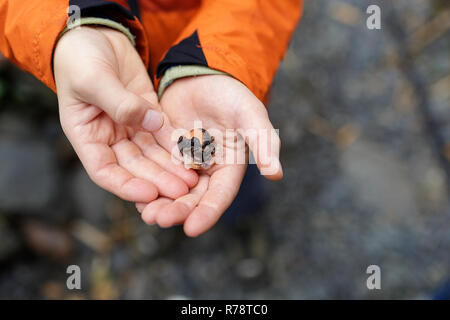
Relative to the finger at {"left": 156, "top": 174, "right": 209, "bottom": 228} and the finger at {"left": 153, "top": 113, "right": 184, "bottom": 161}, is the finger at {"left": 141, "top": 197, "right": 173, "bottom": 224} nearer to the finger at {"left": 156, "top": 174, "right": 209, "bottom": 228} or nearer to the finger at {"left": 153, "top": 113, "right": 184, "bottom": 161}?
the finger at {"left": 156, "top": 174, "right": 209, "bottom": 228}

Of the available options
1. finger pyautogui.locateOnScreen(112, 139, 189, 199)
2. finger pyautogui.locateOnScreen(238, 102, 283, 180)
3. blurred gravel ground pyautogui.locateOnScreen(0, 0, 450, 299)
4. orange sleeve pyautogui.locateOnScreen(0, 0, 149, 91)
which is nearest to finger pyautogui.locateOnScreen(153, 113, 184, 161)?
finger pyautogui.locateOnScreen(112, 139, 189, 199)

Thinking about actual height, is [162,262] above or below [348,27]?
below

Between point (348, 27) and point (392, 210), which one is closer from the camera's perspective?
point (392, 210)

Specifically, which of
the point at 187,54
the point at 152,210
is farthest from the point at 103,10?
the point at 152,210

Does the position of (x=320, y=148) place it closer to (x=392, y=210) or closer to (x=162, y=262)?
(x=392, y=210)

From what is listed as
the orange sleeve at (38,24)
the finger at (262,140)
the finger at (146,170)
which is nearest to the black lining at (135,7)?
the orange sleeve at (38,24)

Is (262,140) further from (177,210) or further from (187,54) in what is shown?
(187,54)
